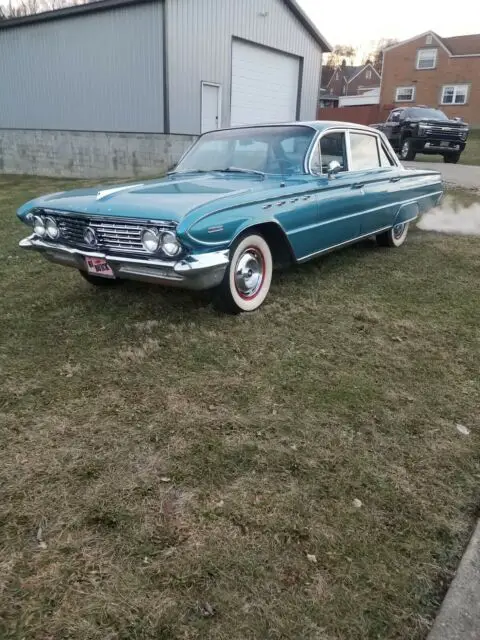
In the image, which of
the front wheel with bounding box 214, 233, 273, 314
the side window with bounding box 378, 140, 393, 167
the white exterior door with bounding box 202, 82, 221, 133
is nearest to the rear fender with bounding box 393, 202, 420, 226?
the side window with bounding box 378, 140, 393, 167

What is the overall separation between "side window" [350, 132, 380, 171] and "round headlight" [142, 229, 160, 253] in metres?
2.81

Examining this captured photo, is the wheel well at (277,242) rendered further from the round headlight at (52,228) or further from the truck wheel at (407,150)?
the truck wheel at (407,150)

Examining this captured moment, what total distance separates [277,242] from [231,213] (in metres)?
0.86

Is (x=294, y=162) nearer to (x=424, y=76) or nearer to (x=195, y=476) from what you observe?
(x=195, y=476)

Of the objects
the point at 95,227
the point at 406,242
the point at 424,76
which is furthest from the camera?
the point at 424,76

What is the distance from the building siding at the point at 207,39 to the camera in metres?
13.4

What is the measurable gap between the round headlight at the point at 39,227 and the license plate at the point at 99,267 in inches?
22.2

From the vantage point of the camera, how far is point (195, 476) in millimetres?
2428

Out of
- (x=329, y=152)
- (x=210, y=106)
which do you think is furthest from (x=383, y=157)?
(x=210, y=106)

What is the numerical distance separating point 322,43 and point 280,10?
2.53 m

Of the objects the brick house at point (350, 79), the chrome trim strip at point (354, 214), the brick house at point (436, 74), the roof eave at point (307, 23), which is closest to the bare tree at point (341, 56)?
the brick house at point (350, 79)

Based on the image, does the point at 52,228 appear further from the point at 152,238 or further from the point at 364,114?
the point at 364,114

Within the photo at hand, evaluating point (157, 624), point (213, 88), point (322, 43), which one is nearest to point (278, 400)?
point (157, 624)

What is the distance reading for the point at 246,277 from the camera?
169 inches
